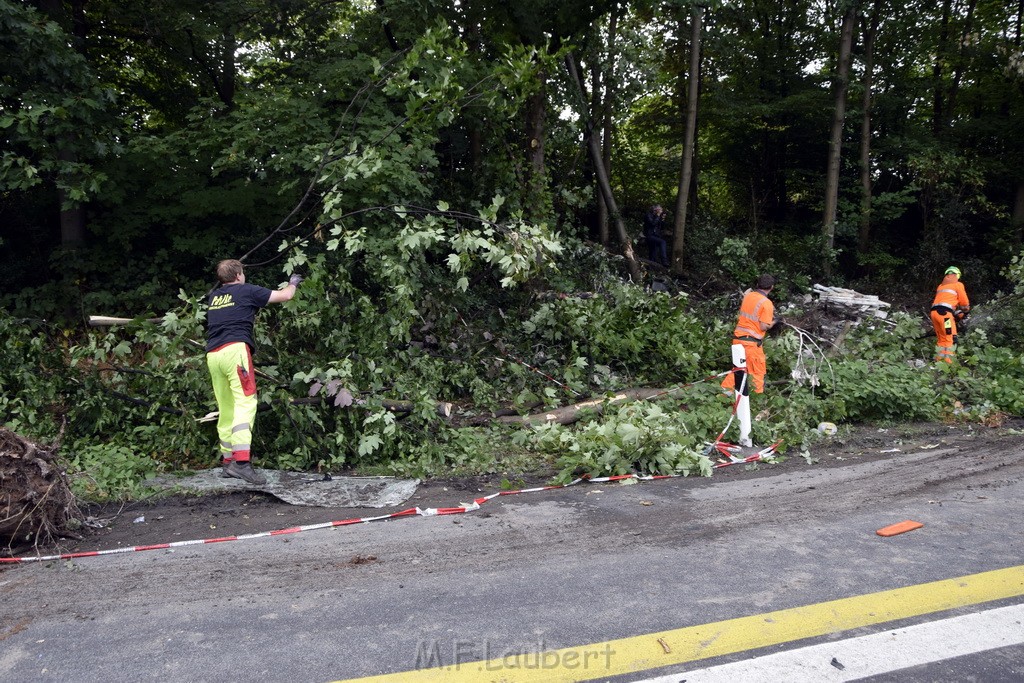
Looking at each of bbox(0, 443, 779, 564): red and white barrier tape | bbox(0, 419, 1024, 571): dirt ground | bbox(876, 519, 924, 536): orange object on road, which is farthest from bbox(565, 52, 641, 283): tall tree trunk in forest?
bbox(876, 519, 924, 536): orange object on road

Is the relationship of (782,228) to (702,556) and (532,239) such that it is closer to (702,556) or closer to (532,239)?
(532,239)

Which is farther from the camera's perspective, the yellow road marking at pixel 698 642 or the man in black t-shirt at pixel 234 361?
the man in black t-shirt at pixel 234 361

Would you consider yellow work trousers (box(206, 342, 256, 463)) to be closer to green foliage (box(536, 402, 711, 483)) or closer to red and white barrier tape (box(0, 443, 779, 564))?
red and white barrier tape (box(0, 443, 779, 564))

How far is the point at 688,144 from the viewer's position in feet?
51.7

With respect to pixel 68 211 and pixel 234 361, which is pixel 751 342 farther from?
pixel 68 211

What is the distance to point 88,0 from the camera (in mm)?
11242

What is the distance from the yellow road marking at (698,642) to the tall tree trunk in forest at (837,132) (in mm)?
14281

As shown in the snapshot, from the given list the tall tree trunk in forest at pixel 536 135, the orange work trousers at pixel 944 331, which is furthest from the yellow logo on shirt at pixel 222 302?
the orange work trousers at pixel 944 331

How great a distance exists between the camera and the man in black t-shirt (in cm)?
534

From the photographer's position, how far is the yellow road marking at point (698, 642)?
106 inches

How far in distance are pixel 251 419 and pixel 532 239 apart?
270 centimetres

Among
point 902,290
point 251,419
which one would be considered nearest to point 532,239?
point 251,419

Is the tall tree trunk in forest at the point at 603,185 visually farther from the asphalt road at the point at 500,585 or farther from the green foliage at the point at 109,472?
the green foliage at the point at 109,472

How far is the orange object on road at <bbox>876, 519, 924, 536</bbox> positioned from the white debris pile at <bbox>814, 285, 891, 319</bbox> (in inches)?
396
